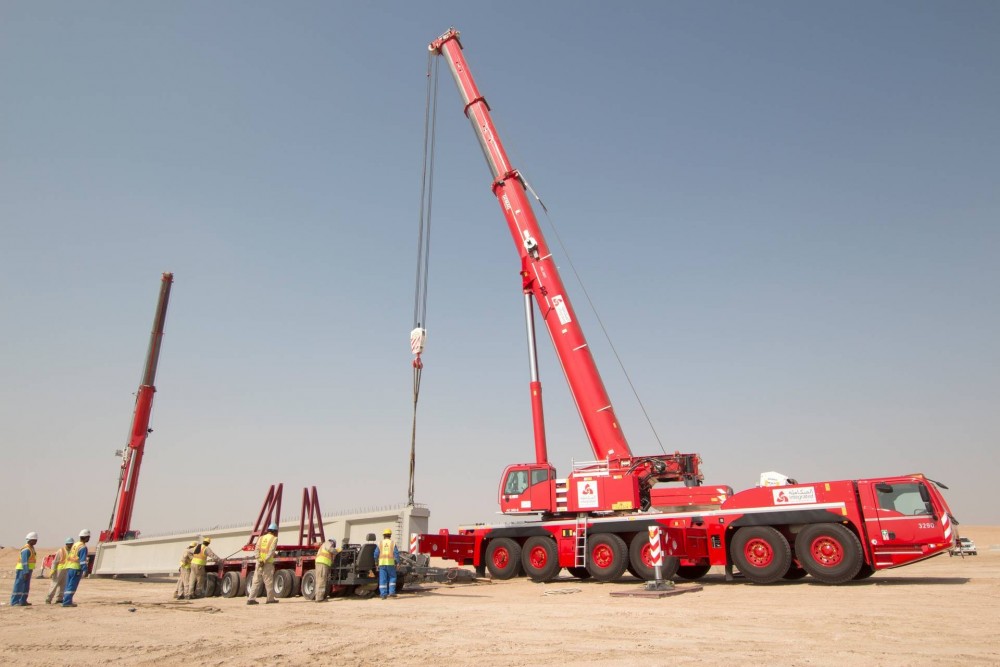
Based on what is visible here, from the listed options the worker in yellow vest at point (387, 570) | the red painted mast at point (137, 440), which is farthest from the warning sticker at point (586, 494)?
the red painted mast at point (137, 440)

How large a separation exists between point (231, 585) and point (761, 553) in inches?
471

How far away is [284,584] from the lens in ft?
45.3

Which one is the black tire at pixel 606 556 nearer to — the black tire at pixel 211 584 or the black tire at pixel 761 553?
the black tire at pixel 761 553

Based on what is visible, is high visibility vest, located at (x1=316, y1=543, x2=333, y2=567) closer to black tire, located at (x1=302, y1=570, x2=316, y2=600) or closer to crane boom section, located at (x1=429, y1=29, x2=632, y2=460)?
Answer: black tire, located at (x1=302, y1=570, x2=316, y2=600)

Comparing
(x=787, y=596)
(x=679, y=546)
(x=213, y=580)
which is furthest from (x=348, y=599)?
(x=787, y=596)

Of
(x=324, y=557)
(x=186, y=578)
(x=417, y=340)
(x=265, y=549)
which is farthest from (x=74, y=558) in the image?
(x=417, y=340)

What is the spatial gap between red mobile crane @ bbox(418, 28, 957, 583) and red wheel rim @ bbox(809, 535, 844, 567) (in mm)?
20

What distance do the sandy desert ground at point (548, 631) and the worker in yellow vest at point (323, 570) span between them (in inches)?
31.5

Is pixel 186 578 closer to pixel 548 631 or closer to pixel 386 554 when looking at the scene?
pixel 386 554

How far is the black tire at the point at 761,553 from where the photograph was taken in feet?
43.2

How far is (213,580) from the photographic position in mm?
15609

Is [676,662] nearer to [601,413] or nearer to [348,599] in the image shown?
[348,599]

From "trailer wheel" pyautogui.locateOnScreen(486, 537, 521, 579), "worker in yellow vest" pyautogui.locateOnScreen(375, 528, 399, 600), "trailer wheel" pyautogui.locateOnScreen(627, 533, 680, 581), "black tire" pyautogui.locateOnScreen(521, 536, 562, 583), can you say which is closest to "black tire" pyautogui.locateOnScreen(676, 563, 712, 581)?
"trailer wheel" pyautogui.locateOnScreen(627, 533, 680, 581)

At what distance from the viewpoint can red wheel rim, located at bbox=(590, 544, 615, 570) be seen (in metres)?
15.2
